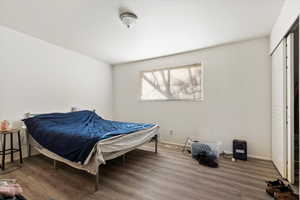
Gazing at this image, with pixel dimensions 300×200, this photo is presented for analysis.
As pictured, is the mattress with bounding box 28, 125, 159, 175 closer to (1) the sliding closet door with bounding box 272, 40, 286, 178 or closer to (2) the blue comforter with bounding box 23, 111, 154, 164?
(2) the blue comforter with bounding box 23, 111, 154, 164

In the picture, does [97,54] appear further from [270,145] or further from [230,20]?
[270,145]

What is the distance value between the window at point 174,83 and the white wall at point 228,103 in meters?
0.17

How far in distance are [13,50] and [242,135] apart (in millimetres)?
4859

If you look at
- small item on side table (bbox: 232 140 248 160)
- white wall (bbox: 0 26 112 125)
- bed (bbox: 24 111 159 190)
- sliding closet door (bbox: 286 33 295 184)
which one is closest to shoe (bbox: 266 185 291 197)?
sliding closet door (bbox: 286 33 295 184)

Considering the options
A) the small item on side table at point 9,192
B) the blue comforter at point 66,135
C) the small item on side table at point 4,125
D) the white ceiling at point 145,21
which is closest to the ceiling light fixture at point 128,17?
the white ceiling at point 145,21

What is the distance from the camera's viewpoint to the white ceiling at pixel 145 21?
2.03m

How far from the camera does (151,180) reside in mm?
2100

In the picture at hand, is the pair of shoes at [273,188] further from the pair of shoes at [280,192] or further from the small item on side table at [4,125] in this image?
the small item on side table at [4,125]

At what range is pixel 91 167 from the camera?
1888 millimetres

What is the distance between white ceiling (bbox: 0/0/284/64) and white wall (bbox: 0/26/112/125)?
274 millimetres

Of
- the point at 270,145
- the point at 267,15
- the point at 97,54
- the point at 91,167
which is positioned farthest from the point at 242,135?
the point at 97,54

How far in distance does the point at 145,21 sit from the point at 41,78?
255 centimetres

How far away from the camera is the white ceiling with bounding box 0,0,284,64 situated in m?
2.03

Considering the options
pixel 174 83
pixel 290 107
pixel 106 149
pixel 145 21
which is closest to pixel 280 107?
pixel 290 107
